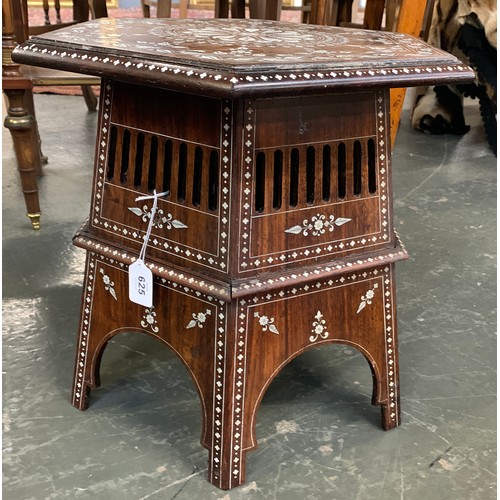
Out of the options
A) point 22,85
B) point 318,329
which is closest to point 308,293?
point 318,329

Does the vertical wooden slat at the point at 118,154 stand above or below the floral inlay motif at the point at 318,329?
above

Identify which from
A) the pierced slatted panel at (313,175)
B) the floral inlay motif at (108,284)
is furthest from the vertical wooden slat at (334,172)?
the floral inlay motif at (108,284)

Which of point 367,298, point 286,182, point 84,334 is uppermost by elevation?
point 286,182

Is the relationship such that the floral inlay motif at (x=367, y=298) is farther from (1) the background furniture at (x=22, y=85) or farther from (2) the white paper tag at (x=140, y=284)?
(1) the background furniture at (x=22, y=85)

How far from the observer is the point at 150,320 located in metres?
1.27

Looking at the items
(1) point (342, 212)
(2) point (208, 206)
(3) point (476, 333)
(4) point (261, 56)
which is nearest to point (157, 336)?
(2) point (208, 206)

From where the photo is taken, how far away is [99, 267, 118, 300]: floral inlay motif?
4.29 feet

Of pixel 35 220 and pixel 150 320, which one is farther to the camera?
pixel 35 220

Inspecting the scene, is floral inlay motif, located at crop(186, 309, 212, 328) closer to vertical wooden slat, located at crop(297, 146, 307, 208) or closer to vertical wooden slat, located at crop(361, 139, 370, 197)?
vertical wooden slat, located at crop(297, 146, 307, 208)

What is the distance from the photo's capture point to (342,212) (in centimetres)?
120

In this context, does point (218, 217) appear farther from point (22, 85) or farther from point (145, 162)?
point (22, 85)

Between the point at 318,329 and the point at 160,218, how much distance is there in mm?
350

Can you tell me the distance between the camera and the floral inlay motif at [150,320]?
126cm

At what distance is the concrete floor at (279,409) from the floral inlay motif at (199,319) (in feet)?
0.93
